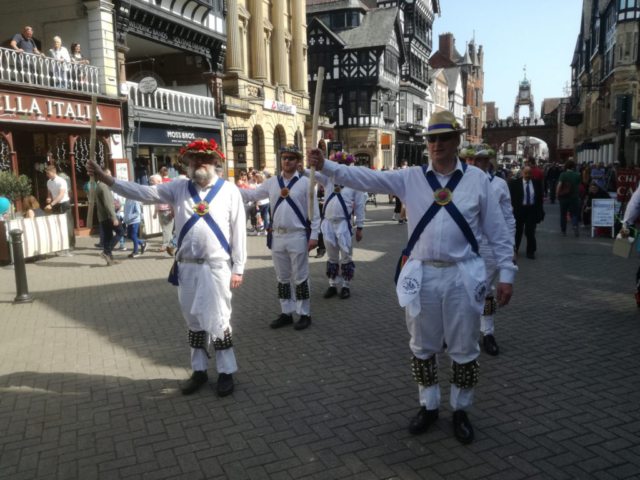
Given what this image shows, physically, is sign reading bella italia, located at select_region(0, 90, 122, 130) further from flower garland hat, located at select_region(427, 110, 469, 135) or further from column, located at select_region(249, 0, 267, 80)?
flower garland hat, located at select_region(427, 110, 469, 135)

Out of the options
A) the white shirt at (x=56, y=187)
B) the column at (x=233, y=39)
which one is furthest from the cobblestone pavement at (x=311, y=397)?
the column at (x=233, y=39)

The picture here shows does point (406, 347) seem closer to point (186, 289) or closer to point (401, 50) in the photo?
point (186, 289)

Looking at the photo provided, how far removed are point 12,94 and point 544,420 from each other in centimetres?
1484

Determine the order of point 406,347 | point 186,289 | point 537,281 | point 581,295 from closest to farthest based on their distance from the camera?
point 186,289, point 406,347, point 581,295, point 537,281

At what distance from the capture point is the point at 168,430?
388cm

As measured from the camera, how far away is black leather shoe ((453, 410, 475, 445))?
360cm

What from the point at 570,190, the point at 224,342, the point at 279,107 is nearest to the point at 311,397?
the point at 224,342

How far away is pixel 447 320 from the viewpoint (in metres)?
3.53

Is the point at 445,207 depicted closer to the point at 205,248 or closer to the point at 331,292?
the point at 205,248

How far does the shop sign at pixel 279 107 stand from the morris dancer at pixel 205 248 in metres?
23.3

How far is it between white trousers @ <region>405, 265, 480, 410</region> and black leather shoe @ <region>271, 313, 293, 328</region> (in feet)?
9.65

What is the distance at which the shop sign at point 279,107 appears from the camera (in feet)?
88.7

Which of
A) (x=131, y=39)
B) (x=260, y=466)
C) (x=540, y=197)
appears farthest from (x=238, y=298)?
(x=131, y=39)

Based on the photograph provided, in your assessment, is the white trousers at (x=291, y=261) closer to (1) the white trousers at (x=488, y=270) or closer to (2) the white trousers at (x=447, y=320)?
(1) the white trousers at (x=488, y=270)
